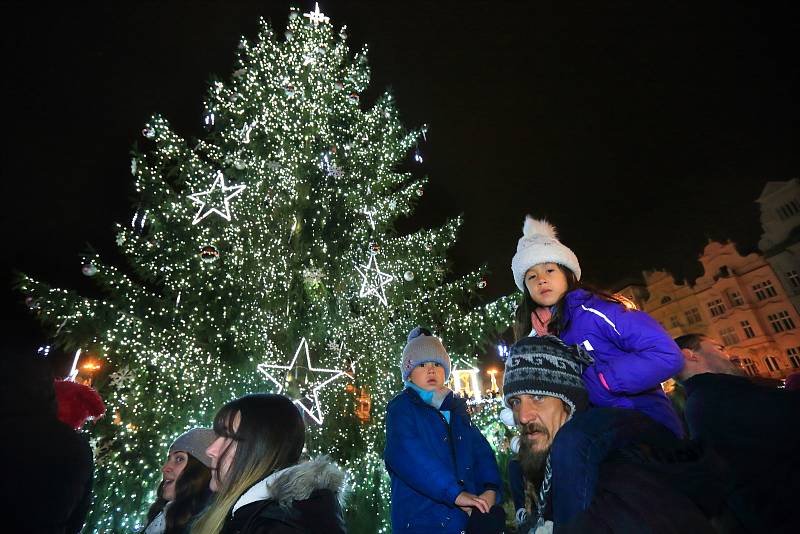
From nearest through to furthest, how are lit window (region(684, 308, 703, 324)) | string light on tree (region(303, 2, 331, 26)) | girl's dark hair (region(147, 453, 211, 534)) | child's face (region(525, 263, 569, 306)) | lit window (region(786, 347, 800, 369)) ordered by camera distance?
child's face (region(525, 263, 569, 306))
girl's dark hair (region(147, 453, 211, 534))
string light on tree (region(303, 2, 331, 26))
lit window (region(786, 347, 800, 369))
lit window (region(684, 308, 703, 324))

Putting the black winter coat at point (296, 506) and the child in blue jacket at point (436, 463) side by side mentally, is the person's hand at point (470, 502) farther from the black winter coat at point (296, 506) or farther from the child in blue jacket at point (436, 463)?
the black winter coat at point (296, 506)

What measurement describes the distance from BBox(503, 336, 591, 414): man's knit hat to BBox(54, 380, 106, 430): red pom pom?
4299 millimetres

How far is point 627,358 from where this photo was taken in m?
2.29

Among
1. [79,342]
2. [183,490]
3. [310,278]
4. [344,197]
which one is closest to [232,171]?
[344,197]

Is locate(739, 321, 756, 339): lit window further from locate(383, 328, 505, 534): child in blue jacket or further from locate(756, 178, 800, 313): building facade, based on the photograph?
locate(383, 328, 505, 534): child in blue jacket

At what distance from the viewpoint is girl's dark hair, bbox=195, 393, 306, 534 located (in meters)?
2.15

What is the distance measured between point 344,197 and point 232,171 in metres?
2.65

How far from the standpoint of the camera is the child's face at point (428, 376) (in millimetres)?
3850

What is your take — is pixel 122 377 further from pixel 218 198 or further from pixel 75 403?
pixel 218 198

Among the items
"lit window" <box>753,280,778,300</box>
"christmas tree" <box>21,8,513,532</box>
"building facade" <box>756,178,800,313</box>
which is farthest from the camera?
"lit window" <box>753,280,778,300</box>

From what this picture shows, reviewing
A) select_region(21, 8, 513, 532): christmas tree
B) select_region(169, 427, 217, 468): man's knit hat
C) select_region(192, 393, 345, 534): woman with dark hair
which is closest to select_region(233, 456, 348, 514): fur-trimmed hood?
select_region(192, 393, 345, 534): woman with dark hair

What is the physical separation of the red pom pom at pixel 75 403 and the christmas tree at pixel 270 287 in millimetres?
2816

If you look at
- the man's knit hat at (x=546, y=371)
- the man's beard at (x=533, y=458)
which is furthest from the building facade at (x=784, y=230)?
the man's beard at (x=533, y=458)

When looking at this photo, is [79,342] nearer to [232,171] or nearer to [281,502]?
[232,171]
